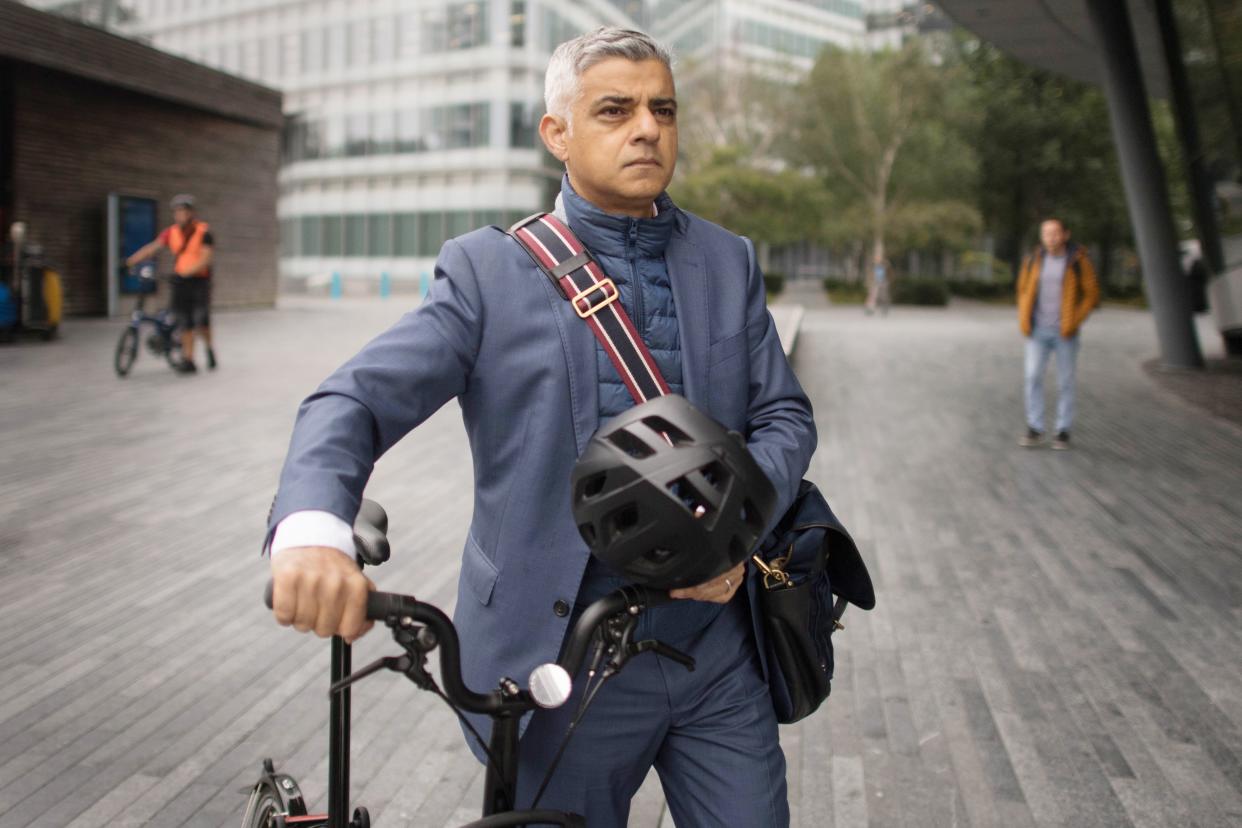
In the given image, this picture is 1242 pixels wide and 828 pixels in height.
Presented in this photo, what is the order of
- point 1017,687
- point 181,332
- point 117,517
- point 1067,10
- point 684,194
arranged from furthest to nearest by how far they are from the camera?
point 684,194 → point 1067,10 → point 181,332 → point 117,517 → point 1017,687

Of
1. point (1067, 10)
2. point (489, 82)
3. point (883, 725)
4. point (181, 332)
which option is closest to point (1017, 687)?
point (883, 725)

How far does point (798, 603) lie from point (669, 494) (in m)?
0.67

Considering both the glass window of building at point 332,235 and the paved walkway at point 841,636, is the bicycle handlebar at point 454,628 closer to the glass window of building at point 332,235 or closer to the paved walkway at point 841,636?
the paved walkway at point 841,636

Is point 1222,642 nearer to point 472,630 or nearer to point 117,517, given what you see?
point 472,630

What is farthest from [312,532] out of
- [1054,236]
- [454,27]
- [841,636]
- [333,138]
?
[333,138]

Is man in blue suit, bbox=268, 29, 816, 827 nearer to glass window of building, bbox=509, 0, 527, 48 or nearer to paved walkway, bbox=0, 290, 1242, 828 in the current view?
paved walkway, bbox=0, 290, 1242, 828

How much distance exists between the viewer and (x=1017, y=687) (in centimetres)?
446

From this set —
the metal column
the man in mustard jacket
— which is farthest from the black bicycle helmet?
the metal column

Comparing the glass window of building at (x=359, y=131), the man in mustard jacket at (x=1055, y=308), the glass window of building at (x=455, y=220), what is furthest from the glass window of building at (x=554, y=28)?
the man in mustard jacket at (x=1055, y=308)

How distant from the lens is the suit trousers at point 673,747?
188 centimetres

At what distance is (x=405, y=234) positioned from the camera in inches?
2092

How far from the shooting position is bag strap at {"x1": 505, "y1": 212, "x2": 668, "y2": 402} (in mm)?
1839

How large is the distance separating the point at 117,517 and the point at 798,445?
5956 mm

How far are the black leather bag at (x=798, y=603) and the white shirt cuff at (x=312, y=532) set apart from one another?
0.76 m
